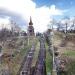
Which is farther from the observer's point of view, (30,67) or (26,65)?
(26,65)

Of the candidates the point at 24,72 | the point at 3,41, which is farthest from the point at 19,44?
the point at 24,72

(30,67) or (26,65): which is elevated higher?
(26,65)

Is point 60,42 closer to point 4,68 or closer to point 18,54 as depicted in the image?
point 18,54

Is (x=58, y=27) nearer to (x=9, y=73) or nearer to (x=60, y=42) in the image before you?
(x=60, y=42)

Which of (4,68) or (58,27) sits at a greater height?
(58,27)

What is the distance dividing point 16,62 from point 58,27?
46535 mm

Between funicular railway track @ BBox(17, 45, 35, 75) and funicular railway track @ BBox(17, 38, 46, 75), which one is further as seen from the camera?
funicular railway track @ BBox(17, 45, 35, 75)

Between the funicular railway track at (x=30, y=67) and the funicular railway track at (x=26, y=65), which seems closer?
the funicular railway track at (x=30, y=67)

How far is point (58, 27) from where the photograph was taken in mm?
106312

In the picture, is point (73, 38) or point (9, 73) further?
point (73, 38)

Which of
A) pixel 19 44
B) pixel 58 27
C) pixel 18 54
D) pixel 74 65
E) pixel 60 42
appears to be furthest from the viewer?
pixel 58 27

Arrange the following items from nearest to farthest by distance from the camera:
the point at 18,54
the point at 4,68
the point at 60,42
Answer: the point at 4,68
the point at 18,54
the point at 60,42

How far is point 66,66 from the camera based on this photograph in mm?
48812

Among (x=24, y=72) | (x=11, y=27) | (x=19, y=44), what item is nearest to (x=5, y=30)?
(x=11, y=27)
